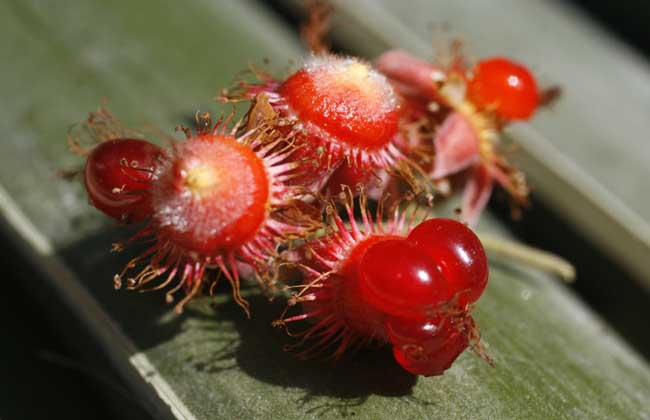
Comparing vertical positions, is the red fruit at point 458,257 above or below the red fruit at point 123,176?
below

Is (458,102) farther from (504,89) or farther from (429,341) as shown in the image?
(429,341)

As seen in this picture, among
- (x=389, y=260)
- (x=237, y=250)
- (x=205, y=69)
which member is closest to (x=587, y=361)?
(x=389, y=260)

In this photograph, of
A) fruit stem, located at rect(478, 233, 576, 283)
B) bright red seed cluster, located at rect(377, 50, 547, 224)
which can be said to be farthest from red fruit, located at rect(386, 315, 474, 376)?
fruit stem, located at rect(478, 233, 576, 283)

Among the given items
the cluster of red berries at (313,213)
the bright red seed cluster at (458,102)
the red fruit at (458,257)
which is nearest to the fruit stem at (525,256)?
the bright red seed cluster at (458,102)

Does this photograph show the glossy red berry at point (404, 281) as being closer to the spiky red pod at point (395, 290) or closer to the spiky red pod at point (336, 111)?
the spiky red pod at point (395, 290)

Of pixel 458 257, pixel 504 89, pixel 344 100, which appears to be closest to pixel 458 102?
pixel 504 89

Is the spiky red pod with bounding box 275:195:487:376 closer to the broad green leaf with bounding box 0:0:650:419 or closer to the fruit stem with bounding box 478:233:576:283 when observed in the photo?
the broad green leaf with bounding box 0:0:650:419
